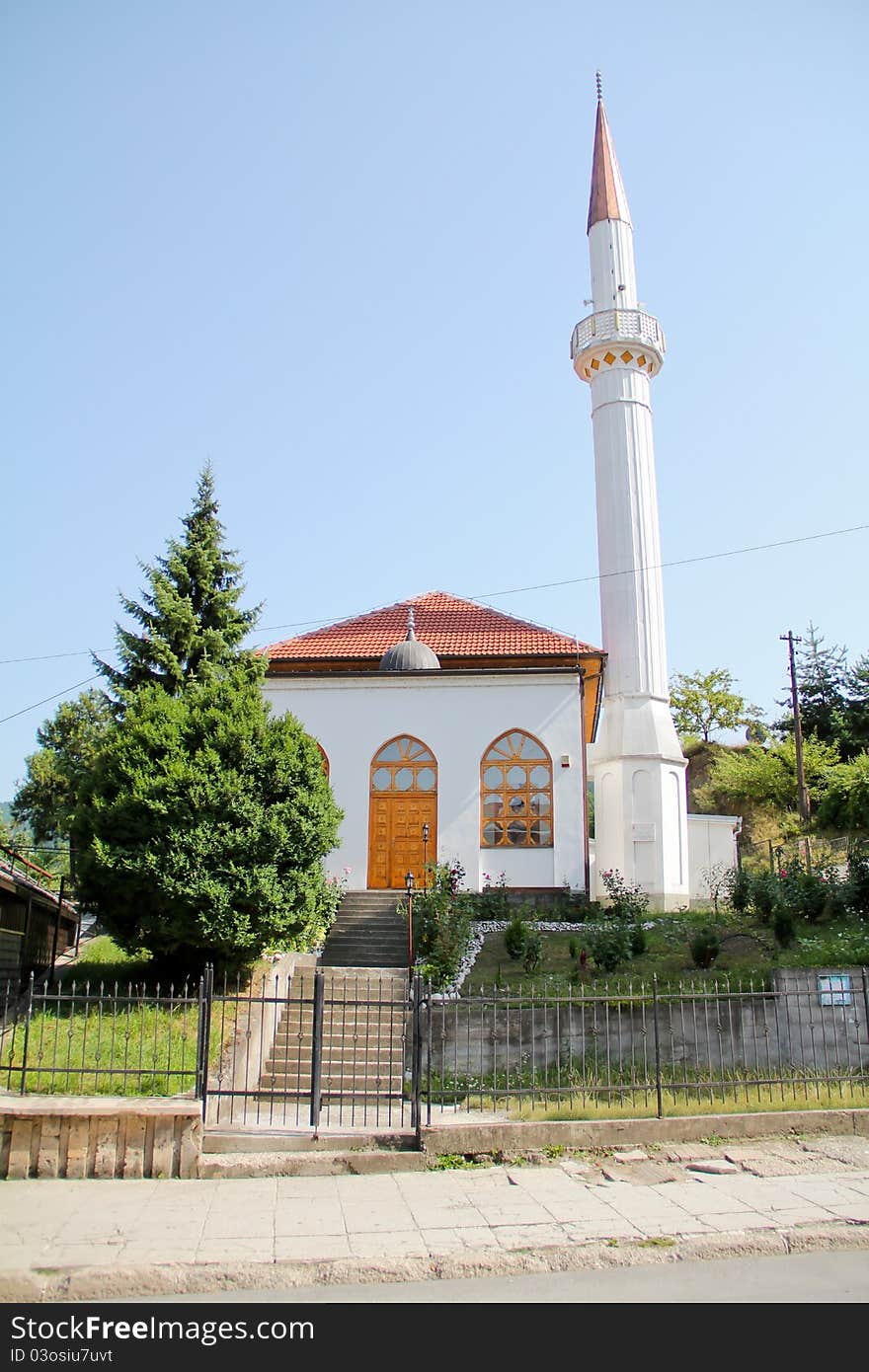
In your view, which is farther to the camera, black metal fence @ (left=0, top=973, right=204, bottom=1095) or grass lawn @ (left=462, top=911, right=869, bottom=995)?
grass lawn @ (left=462, top=911, right=869, bottom=995)

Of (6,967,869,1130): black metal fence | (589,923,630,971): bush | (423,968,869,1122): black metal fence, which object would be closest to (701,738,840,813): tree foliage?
(589,923,630,971): bush

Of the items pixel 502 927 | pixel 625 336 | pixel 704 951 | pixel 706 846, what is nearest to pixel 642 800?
pixel 706 846

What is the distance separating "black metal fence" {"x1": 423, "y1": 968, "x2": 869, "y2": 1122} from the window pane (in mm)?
6750

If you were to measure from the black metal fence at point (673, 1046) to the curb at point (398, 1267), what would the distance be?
→ 3.54 metres

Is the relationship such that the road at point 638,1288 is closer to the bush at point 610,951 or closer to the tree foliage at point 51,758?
the bush at point 610,951

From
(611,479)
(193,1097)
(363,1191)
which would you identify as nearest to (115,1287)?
(363,1191)

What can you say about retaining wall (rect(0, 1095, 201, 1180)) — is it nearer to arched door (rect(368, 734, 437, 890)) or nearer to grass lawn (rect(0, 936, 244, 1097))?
grass lawn (rect(0, 936, 244, 1097))

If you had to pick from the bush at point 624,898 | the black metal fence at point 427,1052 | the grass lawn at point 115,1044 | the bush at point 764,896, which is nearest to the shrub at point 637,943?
the black metal fence at point 427,1052

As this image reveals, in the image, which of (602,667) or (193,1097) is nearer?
(193,1097)

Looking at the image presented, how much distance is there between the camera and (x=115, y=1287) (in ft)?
19.4

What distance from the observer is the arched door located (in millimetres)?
20500

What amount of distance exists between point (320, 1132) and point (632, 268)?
23.9 m

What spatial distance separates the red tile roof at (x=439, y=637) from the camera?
22.7 metres
